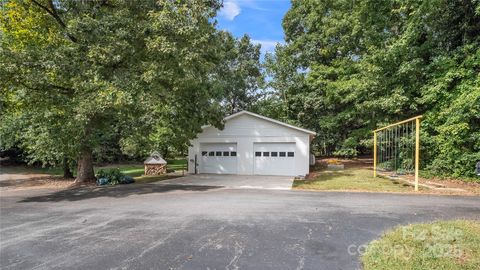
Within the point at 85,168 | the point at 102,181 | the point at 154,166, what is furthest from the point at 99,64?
the point at 154,166

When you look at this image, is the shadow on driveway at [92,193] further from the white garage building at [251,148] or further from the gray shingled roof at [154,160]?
the gray shingled roof at [154,160]

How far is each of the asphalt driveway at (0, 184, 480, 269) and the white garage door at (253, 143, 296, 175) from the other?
7070 mm

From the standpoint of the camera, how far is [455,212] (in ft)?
23.8

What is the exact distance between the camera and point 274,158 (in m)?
17.7

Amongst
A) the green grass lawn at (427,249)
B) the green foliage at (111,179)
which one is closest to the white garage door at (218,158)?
the green foliage at (111,179)

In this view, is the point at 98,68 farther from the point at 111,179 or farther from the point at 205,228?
the point at 205,228

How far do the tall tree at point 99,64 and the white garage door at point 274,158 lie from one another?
522 cm

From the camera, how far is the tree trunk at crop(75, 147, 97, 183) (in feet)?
46.7

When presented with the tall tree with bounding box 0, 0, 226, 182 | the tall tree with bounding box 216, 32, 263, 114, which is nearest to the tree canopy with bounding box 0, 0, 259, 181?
the tall tree with bounding box 0, 0, 226, 182

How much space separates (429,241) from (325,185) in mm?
8205

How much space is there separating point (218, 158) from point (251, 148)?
214cm

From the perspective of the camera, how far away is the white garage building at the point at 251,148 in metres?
17.3

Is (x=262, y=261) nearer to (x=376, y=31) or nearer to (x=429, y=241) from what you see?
(x=429, y=241)

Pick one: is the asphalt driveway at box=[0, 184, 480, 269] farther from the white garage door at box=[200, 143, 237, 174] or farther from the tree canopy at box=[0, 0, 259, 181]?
the white garage door at box=[200, 143, 237, 174]
